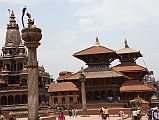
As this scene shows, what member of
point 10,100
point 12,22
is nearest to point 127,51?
point 10,100

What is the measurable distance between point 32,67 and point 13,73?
200 ft

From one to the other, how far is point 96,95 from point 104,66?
177 inches

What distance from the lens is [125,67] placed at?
226ft

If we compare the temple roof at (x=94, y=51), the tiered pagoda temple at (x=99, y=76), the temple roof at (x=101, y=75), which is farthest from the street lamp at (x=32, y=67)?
the temple roof at (x=94, y=51)

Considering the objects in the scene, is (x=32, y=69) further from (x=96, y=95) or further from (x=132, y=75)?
(x=132, y=75)

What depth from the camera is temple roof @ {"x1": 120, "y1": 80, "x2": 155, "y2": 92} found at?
63344 millimetres

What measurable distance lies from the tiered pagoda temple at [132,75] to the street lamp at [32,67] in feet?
142

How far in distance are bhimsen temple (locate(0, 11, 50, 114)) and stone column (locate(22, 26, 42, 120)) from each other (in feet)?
159

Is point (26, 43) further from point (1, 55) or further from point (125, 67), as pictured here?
point (1, 55)

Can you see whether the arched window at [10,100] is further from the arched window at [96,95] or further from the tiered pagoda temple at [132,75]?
the arched window at [96,95]

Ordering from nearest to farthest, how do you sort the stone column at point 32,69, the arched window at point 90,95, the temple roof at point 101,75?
the stone column at point 32,69 → the temple roof at point 101,75 → the arched window at point 90,95

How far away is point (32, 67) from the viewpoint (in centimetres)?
2034

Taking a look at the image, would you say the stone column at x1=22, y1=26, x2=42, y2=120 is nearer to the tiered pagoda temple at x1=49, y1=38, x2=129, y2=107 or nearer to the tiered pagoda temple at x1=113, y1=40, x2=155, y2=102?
the tiered pagoda temple at x1=49, y1=38, x2=129, y2=107

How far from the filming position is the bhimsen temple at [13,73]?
71000 millimetres
